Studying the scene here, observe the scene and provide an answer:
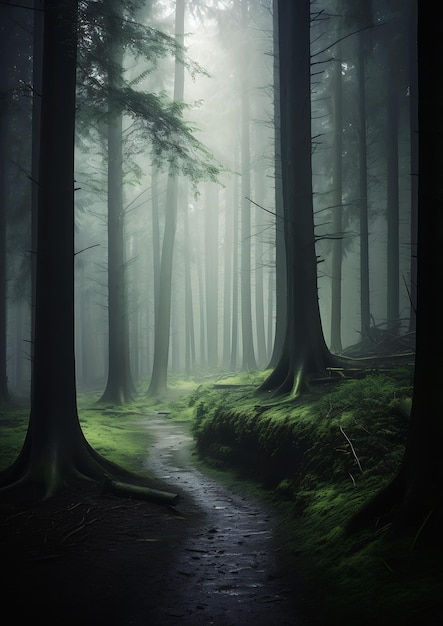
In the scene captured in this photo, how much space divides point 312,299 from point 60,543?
21.3ft

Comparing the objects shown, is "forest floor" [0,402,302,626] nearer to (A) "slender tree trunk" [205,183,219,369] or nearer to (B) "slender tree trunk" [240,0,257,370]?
(B) "slender tree trunk" [240,0,257,370]

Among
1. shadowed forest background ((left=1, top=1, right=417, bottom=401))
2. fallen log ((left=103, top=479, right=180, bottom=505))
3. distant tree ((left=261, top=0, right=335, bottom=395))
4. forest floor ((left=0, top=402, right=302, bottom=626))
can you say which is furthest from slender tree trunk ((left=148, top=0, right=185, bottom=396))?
fallen log ((left=103, top=479, right=180, bottom=505))

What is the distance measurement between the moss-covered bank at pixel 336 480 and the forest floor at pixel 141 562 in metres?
0.33

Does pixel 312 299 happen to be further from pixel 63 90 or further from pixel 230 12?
pixel 230 12

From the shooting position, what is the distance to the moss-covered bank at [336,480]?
11.4 ft

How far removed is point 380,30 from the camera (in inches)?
691

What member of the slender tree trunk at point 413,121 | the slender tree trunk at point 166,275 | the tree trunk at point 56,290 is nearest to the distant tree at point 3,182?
the slender tree trunk at point 166,275

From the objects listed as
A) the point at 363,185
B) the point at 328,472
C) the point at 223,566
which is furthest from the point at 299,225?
the point at 363,185

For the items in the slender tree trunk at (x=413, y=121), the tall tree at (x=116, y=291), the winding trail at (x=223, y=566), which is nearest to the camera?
the winding trail at (x=223, y=566)

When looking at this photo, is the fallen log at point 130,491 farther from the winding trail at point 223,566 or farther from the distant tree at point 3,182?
the distant tree at point 3,182

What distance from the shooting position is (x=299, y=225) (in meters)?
9.96

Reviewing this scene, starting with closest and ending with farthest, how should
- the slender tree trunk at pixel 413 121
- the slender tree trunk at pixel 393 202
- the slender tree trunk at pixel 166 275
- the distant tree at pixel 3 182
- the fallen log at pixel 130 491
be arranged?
the fallen log at pixel 130 491, the slender tree trunk at pixel 413 121, the distant tree at pixel 3 182, the slender tree trunk at pixel 393 202, the slender tree trunk at pixel 166 275

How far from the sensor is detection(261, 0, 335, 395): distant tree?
9500mm

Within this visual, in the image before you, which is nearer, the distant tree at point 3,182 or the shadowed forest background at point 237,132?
the shadowed forest background at point 237,132
